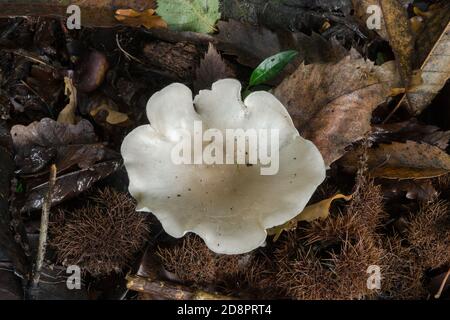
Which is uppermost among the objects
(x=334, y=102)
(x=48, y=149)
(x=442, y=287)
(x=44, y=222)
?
(x=334, y=102)

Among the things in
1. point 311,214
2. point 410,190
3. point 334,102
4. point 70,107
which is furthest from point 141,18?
point 410,190

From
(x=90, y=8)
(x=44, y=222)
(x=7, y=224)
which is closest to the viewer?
(x=44, y=222)

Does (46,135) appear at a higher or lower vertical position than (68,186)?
higher

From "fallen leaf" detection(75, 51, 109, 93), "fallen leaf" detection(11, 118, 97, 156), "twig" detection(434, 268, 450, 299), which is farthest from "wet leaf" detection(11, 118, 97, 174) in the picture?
"twig" detection(434, 268, 450, 299)

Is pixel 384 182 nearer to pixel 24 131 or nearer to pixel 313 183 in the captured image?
pixel 313 183

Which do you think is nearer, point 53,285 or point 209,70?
point 53,285

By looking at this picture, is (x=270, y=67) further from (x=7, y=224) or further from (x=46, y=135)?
(x=7, y=224)
